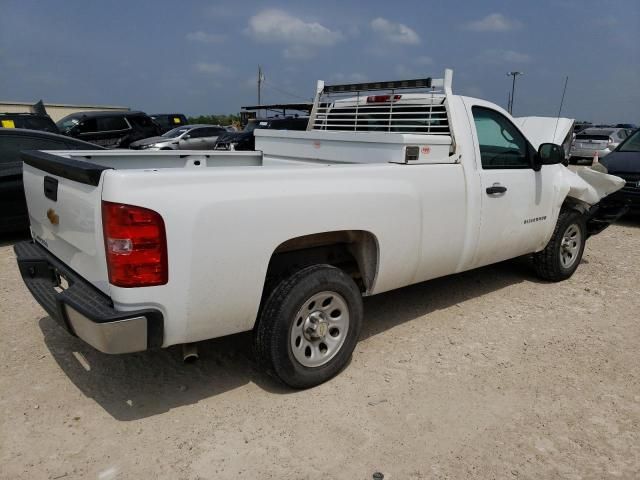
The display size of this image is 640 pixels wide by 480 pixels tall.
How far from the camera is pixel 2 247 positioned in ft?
22.1

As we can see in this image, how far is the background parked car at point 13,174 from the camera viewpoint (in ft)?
21.9

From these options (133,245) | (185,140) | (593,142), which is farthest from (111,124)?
(593,142)

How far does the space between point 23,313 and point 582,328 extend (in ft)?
15.9

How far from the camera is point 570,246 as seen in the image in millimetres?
5656

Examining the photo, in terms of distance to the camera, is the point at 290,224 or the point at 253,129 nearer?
the point at 290,224

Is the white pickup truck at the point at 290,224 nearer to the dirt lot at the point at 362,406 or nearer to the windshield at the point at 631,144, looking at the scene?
the dirt lot at the point at 362,406

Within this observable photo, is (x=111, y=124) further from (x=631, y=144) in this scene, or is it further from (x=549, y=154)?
(x=549, y=154)

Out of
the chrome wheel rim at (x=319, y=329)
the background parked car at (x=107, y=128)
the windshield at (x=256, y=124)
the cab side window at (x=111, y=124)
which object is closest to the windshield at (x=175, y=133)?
the background parked car at (x=107, y=128)

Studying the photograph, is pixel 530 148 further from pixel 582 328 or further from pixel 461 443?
pixel 461 443

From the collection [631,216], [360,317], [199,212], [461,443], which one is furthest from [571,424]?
[631,216]

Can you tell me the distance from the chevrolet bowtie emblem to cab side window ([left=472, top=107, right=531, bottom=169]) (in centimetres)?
322

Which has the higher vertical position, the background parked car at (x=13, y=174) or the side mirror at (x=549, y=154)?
the side mirror at (x=549, y=154)

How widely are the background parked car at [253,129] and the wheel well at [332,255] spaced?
32.0 ft

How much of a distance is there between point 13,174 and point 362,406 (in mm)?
5786
